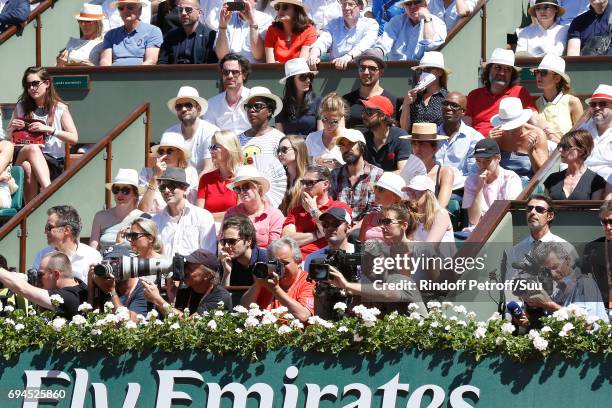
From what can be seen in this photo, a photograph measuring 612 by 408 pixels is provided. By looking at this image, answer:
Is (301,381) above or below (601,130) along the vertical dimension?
below

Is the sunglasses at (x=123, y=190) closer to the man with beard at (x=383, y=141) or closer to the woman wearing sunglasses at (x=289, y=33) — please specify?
the man with beard at (x=383, y=141)

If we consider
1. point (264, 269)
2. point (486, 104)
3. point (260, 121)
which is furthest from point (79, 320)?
point (486, 104)

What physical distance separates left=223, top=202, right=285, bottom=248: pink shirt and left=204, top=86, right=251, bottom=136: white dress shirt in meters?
2.02

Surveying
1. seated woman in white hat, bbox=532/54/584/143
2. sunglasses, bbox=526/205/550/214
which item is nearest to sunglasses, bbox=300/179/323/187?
sunglasses, bbox=526/205/550/214

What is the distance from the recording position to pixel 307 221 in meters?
13.0

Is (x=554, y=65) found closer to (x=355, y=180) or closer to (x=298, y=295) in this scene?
(x=355, y=180)

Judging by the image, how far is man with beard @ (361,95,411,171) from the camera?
14273 millimetres

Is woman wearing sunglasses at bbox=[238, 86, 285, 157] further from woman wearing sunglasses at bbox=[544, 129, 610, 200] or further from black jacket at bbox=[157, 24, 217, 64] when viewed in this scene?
woman wearing sunglasses at bbox=[544, 129, 610, 200]

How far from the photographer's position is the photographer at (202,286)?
38.2ft

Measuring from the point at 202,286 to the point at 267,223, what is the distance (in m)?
1.50

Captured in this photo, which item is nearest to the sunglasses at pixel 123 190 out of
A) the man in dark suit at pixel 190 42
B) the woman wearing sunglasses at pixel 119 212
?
the woman wearing sunglasses at pixel 119 212

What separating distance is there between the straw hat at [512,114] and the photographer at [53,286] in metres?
3.81

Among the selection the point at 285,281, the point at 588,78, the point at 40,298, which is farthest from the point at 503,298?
the point at 588,78

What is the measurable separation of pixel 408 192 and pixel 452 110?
1.86 metres
